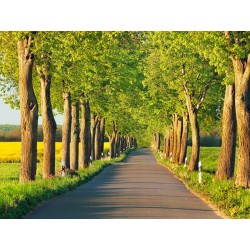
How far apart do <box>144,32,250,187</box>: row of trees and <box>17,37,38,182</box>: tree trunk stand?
242 inches

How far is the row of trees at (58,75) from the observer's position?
2998cm

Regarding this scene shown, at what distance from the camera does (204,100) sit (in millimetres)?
50406

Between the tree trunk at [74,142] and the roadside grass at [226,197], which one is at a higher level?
the tree trunk at [74,142]

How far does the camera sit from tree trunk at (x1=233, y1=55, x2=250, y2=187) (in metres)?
28.5

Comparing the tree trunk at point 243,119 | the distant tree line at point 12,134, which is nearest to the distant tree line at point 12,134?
the distant tree line at point 12,134

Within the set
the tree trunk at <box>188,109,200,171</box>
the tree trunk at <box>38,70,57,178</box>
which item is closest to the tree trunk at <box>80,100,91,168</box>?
the tree trunk at <box>188,109,200,171</box>

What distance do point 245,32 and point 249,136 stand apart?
3.90m

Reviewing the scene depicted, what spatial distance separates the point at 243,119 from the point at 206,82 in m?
19.3

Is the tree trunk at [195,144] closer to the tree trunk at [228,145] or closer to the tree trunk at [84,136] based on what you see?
the tree trunk at [84,136]
